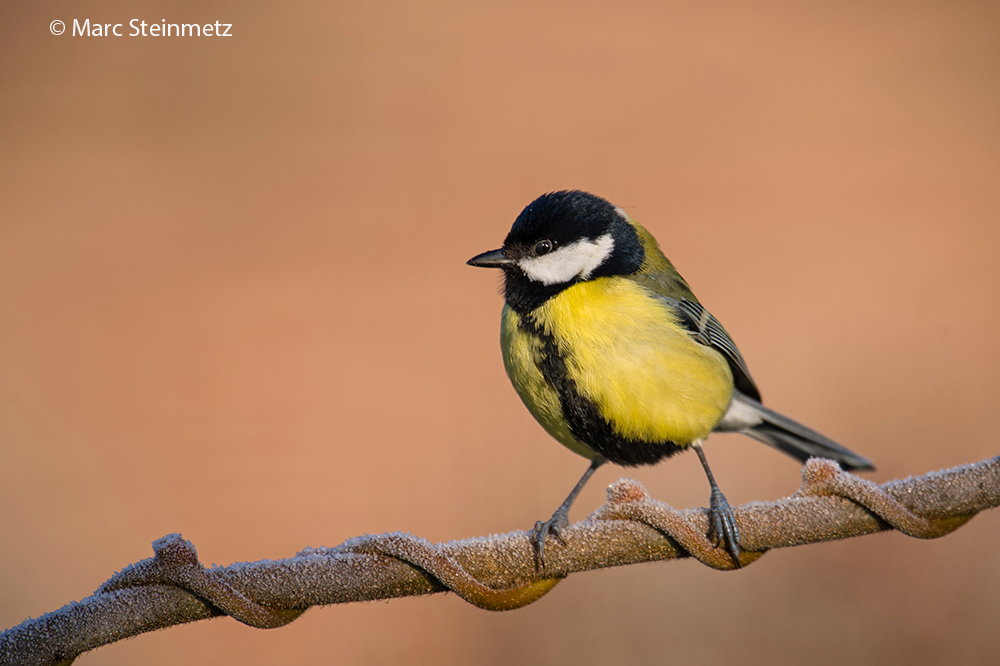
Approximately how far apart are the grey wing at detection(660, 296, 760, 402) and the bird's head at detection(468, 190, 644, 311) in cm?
14

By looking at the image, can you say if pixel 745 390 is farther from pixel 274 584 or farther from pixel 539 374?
pixel 274 584

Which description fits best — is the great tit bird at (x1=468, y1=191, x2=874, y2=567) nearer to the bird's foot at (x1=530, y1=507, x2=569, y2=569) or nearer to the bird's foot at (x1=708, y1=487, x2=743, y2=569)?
the bird's foot at (x1=530, y1=507, x2=569, y2=569)

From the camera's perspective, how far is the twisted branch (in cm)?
73

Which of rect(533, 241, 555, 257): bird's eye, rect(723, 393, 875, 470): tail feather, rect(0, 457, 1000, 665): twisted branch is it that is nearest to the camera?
rect(0, 457, 1000, 665): twisted branch

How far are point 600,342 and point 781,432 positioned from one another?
738 millimetres

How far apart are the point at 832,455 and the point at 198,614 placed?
1334 mm

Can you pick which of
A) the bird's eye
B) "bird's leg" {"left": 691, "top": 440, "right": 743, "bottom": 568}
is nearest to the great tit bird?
the bird's eye

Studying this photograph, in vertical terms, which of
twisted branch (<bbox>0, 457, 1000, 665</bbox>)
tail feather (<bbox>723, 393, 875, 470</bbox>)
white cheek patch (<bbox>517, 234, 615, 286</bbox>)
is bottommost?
tail feather (<bbox>723, 393, 875, 470</bbox>)

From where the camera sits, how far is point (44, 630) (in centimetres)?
72

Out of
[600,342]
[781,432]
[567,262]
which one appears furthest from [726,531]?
[781,432]

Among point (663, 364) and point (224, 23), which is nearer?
point (663, 364)

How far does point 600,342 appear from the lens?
1.16 metres

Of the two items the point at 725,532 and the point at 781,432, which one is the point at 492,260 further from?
the point at 781,432

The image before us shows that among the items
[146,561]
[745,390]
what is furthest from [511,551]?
[745,390]
